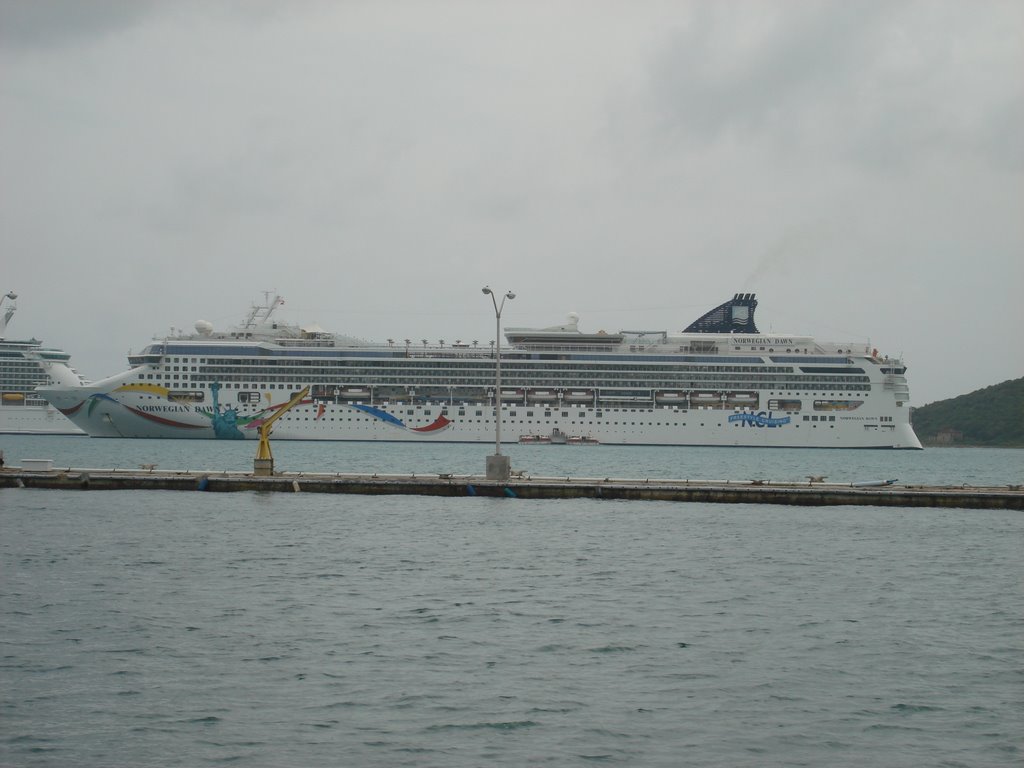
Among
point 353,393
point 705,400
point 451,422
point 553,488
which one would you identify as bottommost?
point 553,488

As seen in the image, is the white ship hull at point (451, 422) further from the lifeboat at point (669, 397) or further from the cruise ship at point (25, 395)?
the cruise ship at point (25, 395)

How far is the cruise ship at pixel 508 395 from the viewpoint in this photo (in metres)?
98.2

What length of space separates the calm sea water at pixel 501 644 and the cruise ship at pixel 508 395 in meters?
64.2

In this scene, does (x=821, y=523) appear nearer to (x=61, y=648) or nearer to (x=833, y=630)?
(x=833, y=630)

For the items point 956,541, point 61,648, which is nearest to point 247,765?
point 61,648

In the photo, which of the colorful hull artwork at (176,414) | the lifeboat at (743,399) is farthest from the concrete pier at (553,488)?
the lifeboat at (743,399)

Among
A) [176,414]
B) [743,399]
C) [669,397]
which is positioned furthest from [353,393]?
[743,399]

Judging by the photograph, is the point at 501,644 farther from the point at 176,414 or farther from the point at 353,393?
the point at 176,414

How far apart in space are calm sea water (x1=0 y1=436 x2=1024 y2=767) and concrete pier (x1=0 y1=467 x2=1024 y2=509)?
6700mm

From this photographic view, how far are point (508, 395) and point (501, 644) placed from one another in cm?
8141

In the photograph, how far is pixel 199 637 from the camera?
18.2 meters

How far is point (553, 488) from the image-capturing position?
4097 cm

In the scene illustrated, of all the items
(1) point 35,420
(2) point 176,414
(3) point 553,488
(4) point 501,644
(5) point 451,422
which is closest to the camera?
(4) point 501,644

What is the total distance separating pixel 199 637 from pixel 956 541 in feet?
71.9
